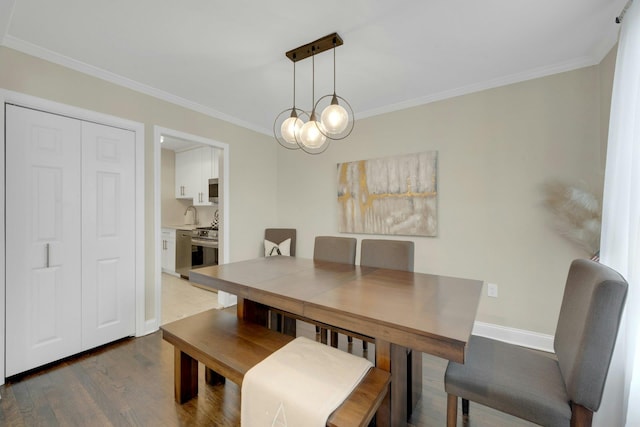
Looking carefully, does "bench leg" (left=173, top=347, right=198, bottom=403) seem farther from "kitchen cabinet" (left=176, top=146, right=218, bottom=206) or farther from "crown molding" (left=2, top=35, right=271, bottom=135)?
"kitchen cabinet" (left=176, top=146, right=218, bottom=206)

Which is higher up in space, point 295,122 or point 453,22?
point 453,22

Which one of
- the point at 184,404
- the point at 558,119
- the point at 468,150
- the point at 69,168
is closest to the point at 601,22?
the point at 558,119

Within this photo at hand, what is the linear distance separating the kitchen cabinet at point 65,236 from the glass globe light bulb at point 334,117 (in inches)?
79.1

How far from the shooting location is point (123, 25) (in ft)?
5.86

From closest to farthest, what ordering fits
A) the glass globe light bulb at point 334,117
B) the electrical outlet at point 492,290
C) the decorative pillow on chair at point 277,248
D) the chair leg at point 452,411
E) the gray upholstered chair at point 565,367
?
the gray upholstered chair at point 565,367 < the chair leg at point 452,411 < the glass globe light bulb at point 334,117 < the electrical outlet at point 492,290 < the decorative pillow on chair at point 277,248

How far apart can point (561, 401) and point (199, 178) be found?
5267mm

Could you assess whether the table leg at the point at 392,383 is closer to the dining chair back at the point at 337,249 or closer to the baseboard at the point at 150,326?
the dining chair back at the point at 337,249

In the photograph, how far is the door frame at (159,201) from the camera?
8.99ft

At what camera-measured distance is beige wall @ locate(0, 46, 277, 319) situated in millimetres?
2016

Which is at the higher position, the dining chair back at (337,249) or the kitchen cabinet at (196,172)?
the kitchen cabinet at (196,172)

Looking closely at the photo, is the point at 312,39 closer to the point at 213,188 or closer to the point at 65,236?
the point at 65,236

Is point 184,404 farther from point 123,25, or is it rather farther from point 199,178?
point 199,178

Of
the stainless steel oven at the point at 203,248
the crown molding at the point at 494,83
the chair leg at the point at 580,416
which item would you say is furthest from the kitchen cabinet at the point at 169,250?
the chair leg at the point at 580,416

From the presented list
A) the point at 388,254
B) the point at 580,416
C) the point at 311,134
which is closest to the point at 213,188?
the point at 311,134
